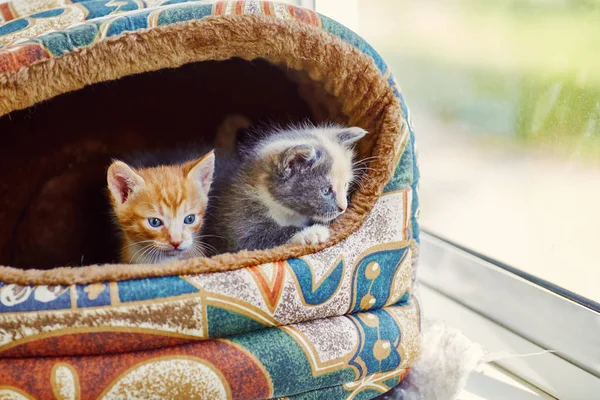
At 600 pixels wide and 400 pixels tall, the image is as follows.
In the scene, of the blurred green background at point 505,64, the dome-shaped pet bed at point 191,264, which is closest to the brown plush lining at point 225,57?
the dome-shaped pet bed at point 191,264

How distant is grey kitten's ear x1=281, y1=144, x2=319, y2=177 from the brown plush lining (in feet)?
0.46

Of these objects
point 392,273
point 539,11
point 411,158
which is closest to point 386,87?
point 411,158

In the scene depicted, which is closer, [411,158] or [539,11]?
[411,158]

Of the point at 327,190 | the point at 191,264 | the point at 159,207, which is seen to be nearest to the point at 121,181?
the point at 159,207

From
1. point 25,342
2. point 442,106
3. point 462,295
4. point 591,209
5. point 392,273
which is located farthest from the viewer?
point 442,106

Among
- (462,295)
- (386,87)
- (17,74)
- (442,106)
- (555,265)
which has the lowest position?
(462,295)

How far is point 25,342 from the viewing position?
93 centimetres

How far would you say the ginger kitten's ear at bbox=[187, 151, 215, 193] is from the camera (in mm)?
1274

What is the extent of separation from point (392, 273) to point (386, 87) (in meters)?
0.42

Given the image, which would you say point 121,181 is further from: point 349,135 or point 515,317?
point 515,317

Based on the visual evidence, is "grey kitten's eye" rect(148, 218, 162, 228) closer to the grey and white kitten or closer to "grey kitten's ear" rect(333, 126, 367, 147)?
the grey and white kitten

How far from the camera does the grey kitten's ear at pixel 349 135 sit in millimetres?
1268

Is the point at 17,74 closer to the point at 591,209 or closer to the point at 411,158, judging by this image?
the point at 411,158

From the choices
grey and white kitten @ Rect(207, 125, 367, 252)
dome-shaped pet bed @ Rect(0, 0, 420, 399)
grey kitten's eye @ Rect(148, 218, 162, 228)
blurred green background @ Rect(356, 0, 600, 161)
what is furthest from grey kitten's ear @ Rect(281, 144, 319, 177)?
blurred green background @ Rect(356, 0, 600, 161)
